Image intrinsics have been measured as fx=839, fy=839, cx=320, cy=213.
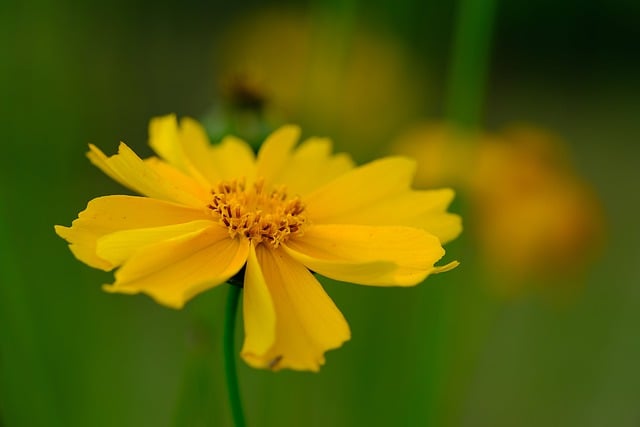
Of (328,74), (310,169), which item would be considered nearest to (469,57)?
(310,169)

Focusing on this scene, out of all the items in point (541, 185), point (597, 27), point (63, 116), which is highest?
point (597, 27)

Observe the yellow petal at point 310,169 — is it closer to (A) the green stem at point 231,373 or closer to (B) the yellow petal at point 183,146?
(B) the yellow petal at point 183,146

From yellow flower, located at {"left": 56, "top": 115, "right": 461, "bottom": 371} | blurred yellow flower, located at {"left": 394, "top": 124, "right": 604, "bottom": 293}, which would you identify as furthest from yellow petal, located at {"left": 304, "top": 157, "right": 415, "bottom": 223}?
blurred yellow flower, located at {"left": 394, "top": 124, "right": 604, "bottom": 293}

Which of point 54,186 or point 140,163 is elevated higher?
point 54,186

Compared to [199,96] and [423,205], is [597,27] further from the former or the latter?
[423,205]

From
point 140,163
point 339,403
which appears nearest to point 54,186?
point 339,403

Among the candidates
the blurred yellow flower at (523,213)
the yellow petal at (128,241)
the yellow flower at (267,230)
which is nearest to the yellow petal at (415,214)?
the yellow flower at (267,230)

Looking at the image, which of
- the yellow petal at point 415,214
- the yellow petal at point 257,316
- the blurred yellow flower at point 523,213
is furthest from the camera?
the blurred yellow flower at point 523,213
